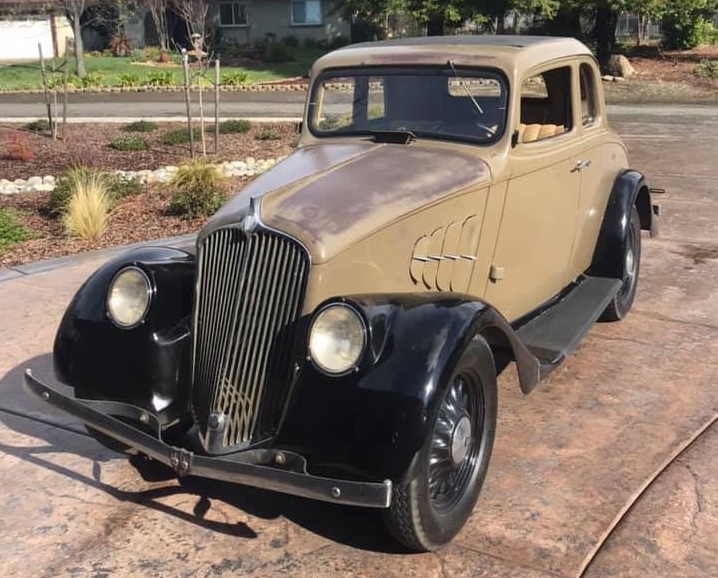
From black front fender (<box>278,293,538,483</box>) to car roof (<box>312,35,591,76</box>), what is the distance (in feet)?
5.96

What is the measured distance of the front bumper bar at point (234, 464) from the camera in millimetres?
2834

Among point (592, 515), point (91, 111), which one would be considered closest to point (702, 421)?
point (592, 515)

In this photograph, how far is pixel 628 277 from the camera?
5941 mm

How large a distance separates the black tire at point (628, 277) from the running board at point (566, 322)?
23 centimetres

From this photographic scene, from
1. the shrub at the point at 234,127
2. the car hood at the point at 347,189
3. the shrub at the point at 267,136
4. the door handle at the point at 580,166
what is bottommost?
the shrub at the point at 267,136

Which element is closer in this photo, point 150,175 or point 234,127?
point 150,175

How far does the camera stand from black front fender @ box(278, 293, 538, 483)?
2.92 m

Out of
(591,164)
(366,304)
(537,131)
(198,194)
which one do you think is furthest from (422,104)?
(198,194)

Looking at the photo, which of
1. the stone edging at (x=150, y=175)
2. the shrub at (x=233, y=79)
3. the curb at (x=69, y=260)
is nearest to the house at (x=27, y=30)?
the shrub at (x=233, y=79)

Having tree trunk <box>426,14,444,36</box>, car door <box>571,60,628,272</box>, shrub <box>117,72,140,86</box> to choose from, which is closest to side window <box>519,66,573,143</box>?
car door <box>571,60,628,272</box>

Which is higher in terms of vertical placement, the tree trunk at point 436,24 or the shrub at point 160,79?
the tree trunk at point 436,24

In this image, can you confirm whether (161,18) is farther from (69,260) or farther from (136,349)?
(136,349)

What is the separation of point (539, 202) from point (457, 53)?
905 mm

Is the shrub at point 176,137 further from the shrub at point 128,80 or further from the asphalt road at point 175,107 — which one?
the shrub at point 128,80
